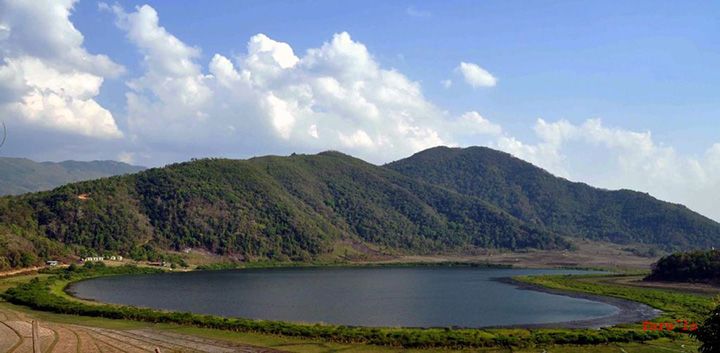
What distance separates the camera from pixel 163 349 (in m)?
47.6

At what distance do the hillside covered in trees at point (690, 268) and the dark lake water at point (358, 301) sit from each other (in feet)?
133

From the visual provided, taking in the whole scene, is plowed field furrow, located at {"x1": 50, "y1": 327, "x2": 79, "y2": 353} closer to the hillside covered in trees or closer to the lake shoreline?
the lake shoreline

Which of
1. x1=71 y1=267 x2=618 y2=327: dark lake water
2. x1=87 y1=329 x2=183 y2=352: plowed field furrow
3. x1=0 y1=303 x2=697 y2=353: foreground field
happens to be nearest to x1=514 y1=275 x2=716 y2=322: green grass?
x1=71 y1=267 x2=618 y2=327: dark lake water

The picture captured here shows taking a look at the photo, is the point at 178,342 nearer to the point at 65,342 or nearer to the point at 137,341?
the point at 137,341

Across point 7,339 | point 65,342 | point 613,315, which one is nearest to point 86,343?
point 65,342

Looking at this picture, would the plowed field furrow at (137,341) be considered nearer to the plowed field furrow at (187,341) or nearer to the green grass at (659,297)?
the plowed field furrow at (187,341)

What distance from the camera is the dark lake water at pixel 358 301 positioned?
7775 cm

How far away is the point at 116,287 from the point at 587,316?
87811 mm

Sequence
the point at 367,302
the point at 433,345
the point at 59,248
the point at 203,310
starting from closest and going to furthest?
the point at 433,345, the point at 203,310, the point at 367,302, the point at 59,248

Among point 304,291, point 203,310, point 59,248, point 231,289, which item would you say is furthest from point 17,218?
point 203,310

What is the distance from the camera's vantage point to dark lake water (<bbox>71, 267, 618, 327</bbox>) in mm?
77750

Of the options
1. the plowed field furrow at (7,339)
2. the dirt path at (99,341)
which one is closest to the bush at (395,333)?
the dirt path at (99,341)

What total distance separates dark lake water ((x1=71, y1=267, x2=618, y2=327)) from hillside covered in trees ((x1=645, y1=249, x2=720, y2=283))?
4049 cm

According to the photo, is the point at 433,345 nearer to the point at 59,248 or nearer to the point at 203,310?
the point at 203,310
